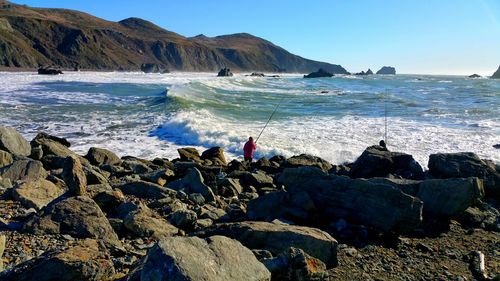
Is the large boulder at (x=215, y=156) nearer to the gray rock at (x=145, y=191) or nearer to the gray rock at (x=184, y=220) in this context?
the gray rock at (x=145, y=191)

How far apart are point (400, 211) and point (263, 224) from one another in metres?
1.92

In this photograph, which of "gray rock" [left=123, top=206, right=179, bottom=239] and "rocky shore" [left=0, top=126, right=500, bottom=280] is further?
"gray rock" [left=123, top=206, right=179, bottom=239]

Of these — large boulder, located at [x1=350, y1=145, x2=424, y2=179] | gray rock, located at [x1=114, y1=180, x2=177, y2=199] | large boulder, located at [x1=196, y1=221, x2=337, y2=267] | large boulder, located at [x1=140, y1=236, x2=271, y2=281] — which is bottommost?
large boulder, located at [x1=350, y1=145, x2=424, y2=179]

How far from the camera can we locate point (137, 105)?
28.5 meters

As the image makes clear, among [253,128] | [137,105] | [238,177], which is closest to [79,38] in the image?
[137,105]

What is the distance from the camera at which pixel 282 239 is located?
4367 mm

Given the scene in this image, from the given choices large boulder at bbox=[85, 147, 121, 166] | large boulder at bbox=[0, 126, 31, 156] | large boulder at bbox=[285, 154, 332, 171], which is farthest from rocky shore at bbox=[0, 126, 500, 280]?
large boulder at bbox=[285, 154, 332, 171]

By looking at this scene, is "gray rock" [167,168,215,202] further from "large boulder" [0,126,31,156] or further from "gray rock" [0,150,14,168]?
"large boulder" [0,126,31,156]

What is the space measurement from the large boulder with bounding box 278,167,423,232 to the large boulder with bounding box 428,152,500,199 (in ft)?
11.1

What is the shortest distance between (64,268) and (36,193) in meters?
2.80

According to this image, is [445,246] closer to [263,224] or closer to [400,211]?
[400,211]

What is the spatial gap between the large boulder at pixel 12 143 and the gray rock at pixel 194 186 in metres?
4.04

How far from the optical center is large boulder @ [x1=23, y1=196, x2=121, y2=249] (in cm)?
448

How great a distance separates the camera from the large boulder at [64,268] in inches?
128
